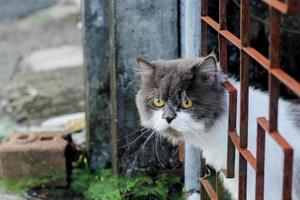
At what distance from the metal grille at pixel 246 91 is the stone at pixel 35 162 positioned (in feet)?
4.48

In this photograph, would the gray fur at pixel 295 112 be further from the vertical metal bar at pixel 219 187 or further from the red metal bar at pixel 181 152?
the red metal bar at pixel 181 152

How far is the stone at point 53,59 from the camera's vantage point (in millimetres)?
8144

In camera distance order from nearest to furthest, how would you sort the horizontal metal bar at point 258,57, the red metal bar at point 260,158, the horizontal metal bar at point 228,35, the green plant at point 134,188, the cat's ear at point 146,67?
the horizontal metal bar at point 258,57, the red metal bar at point 260,158, the horizontal metal bar at point 228,35, the cat's ear at point 146,67, the green plant at point 134,188

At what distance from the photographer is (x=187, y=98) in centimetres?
360

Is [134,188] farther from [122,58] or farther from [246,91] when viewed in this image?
[246,91]

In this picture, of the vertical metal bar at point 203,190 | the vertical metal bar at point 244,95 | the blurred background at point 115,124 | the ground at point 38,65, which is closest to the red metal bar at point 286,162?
the vertical metal bar at point 244,95

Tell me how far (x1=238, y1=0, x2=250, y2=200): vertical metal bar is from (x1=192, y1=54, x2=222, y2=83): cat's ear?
1.10ft

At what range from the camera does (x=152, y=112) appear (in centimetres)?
371

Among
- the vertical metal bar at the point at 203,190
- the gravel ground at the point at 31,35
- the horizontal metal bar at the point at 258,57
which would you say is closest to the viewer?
the horizontal metal bar at the point at 258,57

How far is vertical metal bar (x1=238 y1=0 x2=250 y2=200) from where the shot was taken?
10.2 feet

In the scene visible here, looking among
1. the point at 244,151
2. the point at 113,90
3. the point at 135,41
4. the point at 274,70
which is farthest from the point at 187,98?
the point at 113,90

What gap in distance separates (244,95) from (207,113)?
362 millimetres

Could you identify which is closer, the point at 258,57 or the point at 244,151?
the point at 258,57

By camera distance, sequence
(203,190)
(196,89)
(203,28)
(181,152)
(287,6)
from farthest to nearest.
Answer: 1. (181,152)
2. (203,190)
3. (203,28)
4. (196,89)
5. (287,6)
